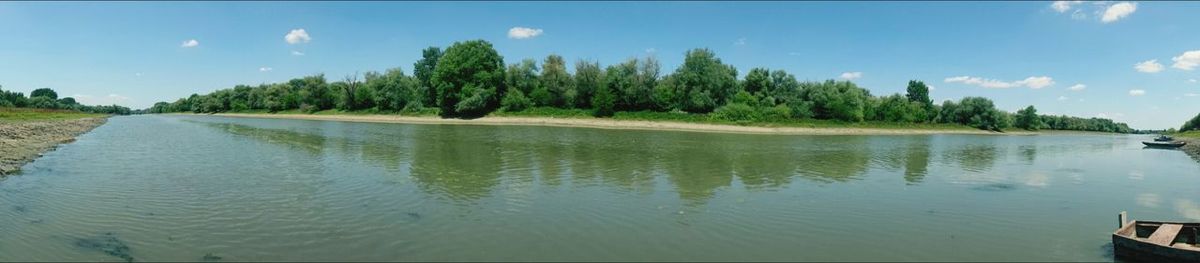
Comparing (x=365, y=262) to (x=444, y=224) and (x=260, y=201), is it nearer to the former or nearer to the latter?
(x=444, y=224)

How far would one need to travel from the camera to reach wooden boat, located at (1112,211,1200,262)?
32.3 feet

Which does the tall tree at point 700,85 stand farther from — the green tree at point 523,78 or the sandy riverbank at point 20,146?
the sandy riverbank at point 20,146

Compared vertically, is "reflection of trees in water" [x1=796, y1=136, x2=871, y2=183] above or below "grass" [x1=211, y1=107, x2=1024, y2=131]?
below

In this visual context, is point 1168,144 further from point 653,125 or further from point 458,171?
point 458,171

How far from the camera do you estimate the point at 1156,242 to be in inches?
404

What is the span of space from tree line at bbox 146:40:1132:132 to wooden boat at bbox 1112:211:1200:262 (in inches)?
2451

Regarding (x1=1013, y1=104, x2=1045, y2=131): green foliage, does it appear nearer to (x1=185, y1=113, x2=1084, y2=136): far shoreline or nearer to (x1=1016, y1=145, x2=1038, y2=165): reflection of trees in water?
(x1=185, y1=113, x2=1084, y2=136): far shoreline

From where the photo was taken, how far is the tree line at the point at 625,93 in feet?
265

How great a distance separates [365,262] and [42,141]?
34.6 meters

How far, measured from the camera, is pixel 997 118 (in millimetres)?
109438

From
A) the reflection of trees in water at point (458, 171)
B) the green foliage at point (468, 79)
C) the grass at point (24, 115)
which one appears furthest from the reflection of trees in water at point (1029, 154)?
the grass at point (24, 115)

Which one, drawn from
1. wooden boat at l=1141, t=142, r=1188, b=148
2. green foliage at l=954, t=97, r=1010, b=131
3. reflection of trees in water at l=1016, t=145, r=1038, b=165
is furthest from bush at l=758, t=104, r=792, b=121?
green foliage at l=954, t=97, r=1010, b=131

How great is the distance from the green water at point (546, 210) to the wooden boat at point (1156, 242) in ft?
1.31

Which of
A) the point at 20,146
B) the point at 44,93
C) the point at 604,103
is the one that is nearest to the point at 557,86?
the point at 604,103
